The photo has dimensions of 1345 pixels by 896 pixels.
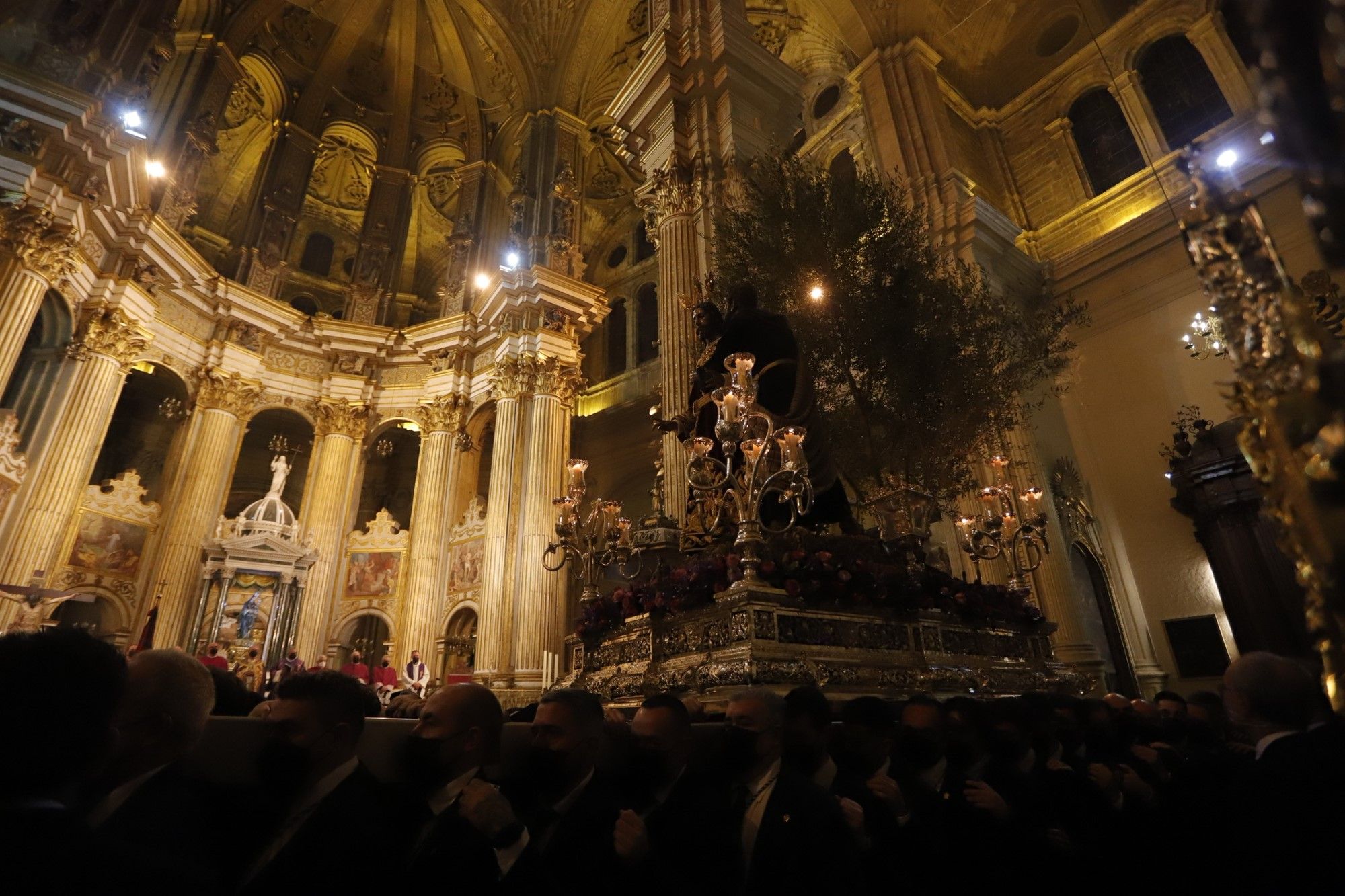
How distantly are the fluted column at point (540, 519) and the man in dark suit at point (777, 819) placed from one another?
9.93 m

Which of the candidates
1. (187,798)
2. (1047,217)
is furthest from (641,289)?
(187,798)

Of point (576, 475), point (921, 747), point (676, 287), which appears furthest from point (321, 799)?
point (676, 287)

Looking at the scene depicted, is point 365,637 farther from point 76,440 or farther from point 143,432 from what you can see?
point 143,432

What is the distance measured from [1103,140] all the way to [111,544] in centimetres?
2096

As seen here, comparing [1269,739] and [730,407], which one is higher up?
[730,407]

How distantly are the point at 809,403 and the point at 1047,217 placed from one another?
11256mm

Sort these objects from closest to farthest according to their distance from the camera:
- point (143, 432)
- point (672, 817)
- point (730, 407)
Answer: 1. point (672, 817)
2. point (730, 407)
3. point (143, 432)

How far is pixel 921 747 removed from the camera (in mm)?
2244

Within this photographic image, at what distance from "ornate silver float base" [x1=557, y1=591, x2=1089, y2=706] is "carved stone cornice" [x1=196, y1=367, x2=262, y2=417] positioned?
14.2m

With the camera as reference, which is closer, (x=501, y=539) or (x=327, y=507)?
(x=501, y=539)

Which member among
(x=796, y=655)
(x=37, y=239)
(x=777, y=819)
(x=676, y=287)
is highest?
(x=37, y=239)

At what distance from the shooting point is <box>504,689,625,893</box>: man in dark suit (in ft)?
5.13

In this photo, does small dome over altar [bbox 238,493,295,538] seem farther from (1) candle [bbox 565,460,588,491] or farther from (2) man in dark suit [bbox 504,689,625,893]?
(2) man in dark suit [bbox 504,689,625,893]

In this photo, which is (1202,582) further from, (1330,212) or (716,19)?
(1330,212)
